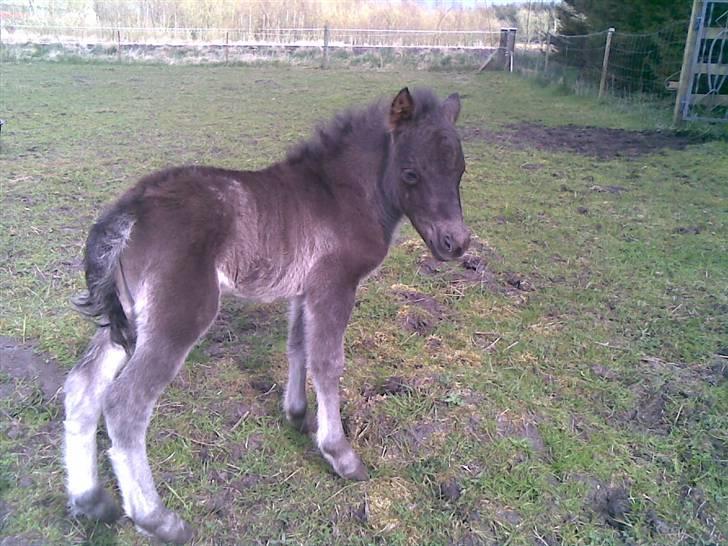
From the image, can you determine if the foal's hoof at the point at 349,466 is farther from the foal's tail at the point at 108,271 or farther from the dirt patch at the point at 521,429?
the foal's tail at the point at 108,271

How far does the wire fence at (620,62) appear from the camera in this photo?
1266 cm

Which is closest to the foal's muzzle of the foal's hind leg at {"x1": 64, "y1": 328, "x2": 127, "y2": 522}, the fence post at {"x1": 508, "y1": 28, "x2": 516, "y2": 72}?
the foal's hind leg at {"x1": 64, "y1": 328, "x2": 127, "y2": 522}

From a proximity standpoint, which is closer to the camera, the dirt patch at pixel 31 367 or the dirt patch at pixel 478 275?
the dirt patch at pixel 31 367

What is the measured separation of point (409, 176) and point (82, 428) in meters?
1.95

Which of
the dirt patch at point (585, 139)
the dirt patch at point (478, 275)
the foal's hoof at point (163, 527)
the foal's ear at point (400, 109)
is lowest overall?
the foal's hoof at point (163, 527)

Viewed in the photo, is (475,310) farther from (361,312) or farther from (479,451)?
(479,451)

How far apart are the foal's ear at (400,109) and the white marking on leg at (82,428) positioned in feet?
6.22

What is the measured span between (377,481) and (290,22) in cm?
3084

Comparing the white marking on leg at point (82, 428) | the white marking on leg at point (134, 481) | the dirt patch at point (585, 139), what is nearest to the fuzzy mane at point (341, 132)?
the white marking on leg at point (82, 428)

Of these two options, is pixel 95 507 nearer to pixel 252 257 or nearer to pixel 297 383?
pixel 297 383

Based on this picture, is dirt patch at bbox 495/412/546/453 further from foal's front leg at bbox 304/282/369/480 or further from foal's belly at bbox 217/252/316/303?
foal's belly at bbox 217/252/316/303

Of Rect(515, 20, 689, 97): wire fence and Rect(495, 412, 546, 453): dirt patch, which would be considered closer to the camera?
Rect(495, 412, 546, 453): dirt patch

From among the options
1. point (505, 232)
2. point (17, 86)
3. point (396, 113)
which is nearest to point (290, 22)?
point (17, 86)

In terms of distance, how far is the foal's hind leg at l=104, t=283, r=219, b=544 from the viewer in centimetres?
241
